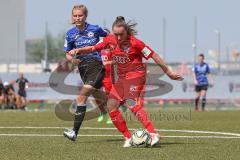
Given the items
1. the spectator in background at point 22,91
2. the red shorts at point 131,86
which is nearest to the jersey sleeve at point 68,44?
the red shorts at point 131,86

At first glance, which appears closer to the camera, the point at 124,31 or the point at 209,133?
the point at 124,31

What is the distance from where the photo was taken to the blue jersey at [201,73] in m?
26.9

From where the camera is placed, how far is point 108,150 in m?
9.10

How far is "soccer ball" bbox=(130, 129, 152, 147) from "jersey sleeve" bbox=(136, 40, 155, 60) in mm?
1099

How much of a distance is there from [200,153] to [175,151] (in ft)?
1.41

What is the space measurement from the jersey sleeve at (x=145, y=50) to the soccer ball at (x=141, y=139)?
1.10m

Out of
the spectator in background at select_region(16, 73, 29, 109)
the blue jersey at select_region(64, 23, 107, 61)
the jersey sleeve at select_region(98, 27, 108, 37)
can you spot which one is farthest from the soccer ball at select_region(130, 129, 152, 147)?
the spectator in background at select_region(16, 73, 29, 109)

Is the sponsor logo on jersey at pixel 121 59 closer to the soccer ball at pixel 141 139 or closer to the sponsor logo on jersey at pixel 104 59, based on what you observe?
the soccer ball at pixel 141 139

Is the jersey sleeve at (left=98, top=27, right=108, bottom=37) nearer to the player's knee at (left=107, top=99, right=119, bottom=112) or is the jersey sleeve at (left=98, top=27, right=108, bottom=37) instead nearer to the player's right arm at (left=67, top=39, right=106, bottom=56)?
the player's right arm at (left=67, top=39, right=106, bottom=56)

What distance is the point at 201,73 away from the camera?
2698 centimetres

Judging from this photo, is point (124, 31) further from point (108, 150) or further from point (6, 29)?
point (6, 29)

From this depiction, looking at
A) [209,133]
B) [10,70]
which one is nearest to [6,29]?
[10,70]

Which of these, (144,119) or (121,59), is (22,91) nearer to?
(121,59)

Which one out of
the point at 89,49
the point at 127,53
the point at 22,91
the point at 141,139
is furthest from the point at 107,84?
the point at 22,91
